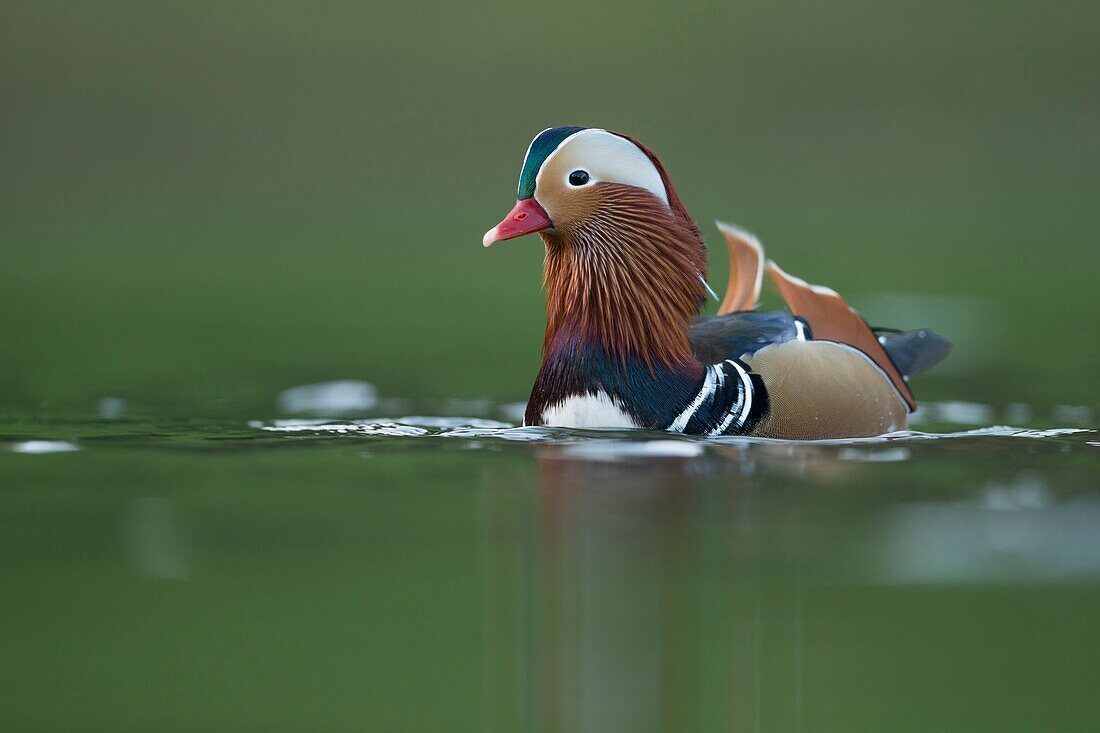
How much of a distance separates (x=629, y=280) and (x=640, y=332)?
0.16 meters

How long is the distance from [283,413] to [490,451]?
1.04 meters

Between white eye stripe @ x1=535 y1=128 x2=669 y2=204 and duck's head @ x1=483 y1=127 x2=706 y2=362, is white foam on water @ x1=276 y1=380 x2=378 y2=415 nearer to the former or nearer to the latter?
duck's head @ x1=483 y1=127 x2=706 y2=362

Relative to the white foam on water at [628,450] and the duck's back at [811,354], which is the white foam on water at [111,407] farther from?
the duck's back at [811,354]

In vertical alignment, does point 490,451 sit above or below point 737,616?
above

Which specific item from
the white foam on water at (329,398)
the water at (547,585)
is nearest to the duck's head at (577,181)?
the water at (547,585)

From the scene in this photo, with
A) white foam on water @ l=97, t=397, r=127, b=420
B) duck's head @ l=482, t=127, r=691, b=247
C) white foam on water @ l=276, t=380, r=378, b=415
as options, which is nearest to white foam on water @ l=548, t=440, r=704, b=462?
duck's head @ l=482, t=127, r=691, b=247

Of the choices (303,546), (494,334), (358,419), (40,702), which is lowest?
(40,702)

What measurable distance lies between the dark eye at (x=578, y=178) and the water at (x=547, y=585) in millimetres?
675

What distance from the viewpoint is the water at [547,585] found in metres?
2.64

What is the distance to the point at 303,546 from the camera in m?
3.49

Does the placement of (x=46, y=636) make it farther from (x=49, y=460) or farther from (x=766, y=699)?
(x=49, y=460)

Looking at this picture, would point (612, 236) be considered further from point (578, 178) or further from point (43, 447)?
point (43, 447)

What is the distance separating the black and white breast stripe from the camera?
4562mm

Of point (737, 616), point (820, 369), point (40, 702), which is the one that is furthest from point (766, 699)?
point (820, 369)
